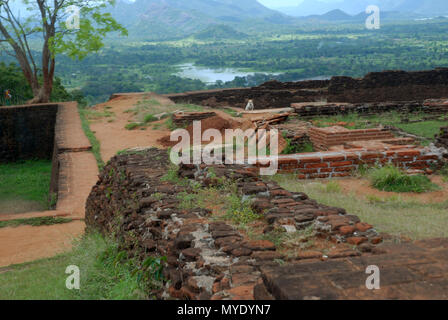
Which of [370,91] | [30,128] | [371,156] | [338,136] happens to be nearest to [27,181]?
[30,128]

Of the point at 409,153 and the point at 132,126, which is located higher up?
the point at 409,153

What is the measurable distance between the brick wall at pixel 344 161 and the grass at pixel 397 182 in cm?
52

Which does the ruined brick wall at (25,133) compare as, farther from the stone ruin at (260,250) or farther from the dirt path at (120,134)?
the stone ruin at (260,250)

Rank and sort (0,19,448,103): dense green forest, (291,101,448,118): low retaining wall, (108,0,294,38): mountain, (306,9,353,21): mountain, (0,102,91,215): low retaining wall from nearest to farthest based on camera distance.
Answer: (291,101,448,118): low retaining wall, (0,102,91,215): low retaining wall, (0,19,448,103): dense green forest, (108,0,294,38): mountain, (306,9,353,21): mountain

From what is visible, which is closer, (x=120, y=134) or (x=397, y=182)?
(x=397, y=182)

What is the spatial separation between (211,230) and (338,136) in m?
4.85

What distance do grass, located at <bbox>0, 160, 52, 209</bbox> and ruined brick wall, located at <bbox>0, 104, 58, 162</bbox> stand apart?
30cm

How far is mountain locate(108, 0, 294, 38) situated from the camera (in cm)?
12625

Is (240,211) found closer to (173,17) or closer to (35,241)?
(35,241)

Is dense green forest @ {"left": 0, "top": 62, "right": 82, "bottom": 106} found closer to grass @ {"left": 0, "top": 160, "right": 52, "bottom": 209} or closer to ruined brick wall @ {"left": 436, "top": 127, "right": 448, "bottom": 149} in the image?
grass @ {"left": 0, "top": 160, "right": 52, "bottom": 209}

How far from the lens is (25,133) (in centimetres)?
1269

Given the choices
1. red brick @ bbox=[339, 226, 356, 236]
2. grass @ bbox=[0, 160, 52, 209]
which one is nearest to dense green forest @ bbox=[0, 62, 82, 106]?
grass @ bbox=[0, 160, 52, 209]

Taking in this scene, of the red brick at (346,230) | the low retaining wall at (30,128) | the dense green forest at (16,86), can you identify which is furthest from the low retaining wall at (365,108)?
the dense green forest at (16,86)

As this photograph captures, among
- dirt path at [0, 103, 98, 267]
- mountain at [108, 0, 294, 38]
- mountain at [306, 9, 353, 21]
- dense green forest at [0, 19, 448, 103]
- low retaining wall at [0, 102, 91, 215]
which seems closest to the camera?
dirt path at [0, 103, 98, 267]
